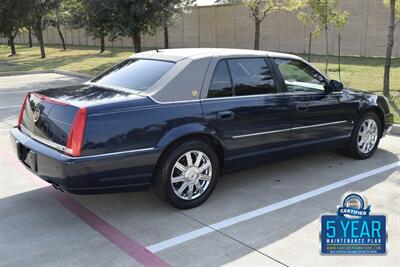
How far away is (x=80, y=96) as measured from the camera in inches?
171

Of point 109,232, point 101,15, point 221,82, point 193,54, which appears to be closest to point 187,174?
point 109,232

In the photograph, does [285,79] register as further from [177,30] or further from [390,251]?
[177,30]

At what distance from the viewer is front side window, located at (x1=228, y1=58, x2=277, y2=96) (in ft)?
15.8

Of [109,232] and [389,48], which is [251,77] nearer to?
[109,232]

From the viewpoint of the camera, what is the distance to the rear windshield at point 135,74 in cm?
456

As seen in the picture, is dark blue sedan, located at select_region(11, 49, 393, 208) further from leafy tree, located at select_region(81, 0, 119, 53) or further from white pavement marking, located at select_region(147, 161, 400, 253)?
leafy tree, located at select_region(81, 0, 119, 53)

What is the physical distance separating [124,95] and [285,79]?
206 cm

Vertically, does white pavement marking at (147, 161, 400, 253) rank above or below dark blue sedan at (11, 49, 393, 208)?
below

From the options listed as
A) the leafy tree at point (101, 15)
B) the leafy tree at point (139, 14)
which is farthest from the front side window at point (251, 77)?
the leafy tree at point (101, 15)

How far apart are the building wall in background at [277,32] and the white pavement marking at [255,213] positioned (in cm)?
1402

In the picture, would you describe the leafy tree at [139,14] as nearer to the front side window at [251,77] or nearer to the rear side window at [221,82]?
the front side window at [251,77]

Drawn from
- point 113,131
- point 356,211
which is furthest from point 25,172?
point 356,211

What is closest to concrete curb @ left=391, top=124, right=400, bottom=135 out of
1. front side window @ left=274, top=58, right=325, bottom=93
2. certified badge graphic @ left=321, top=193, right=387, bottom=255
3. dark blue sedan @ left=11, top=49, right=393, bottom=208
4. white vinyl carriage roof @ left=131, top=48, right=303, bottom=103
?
dark blue sedan @ left=11, top=49, right=393, bottom=208

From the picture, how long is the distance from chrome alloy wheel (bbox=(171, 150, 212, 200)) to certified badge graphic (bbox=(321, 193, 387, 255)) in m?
1.37
